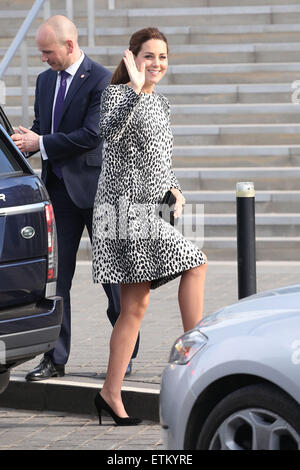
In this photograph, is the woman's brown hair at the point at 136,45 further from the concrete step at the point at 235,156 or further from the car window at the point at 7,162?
the concrete step at the point at 235,156

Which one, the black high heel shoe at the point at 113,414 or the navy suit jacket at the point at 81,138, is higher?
the navy suit jacket at the point at 81,138

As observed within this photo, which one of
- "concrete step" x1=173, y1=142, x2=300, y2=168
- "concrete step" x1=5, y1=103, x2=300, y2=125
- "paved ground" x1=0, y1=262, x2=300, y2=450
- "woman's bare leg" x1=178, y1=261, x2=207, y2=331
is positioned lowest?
"paved ground" x1=0, y1=262, x2=300, y2=450

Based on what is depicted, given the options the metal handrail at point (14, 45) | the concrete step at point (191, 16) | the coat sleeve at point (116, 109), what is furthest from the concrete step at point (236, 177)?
the coat sleeve at point (116, 109)

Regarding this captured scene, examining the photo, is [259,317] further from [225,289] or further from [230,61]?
[230,61]

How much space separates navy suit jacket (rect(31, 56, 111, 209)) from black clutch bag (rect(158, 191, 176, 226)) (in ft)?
2.83

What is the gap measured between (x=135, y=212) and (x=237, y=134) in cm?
685

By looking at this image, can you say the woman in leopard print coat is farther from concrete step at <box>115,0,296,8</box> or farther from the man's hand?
concrete step at <box>115,0,296,8</box>

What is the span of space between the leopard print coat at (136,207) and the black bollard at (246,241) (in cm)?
65

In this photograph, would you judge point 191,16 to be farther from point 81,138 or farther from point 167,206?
point 167,206

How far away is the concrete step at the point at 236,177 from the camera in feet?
40.0

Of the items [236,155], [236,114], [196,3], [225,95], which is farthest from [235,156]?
[196,3]

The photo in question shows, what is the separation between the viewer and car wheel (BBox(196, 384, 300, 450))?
14.2 ft

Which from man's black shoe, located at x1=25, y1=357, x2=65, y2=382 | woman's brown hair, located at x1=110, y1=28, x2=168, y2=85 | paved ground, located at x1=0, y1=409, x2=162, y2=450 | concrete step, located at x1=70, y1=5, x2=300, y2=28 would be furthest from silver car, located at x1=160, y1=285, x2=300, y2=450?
concrete step, located at x1=70, y1=5, x2=300, y2=28
